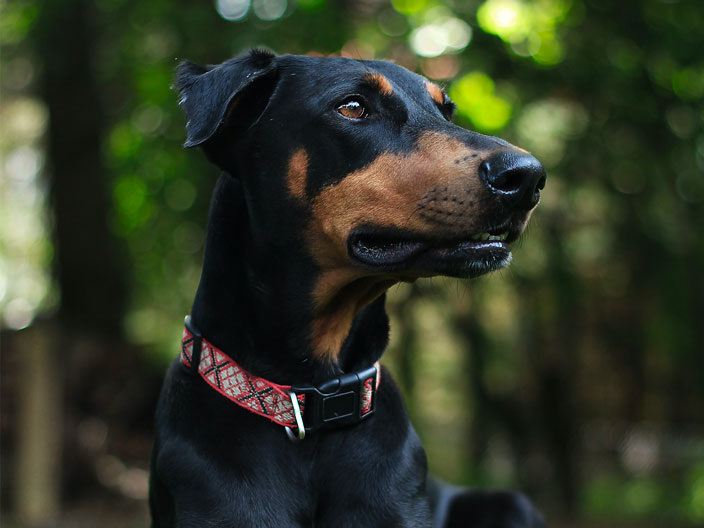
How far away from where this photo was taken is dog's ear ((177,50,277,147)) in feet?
8.33

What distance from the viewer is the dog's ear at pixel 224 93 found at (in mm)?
2539

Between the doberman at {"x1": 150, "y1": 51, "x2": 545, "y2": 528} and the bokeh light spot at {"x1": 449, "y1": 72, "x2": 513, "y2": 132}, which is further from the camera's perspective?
the bokeh light spot at {"x1": 449, "y1": 72, "x2": 513, "y2": 132}

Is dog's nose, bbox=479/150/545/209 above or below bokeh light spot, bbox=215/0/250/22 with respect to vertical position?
above

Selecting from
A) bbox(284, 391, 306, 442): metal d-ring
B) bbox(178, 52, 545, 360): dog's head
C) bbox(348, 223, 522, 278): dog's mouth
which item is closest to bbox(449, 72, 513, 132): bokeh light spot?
bbox(178, 52, 545, 360): dog's head

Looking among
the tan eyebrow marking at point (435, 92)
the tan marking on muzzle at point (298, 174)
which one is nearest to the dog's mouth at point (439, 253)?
the tan marking on muzzle at point (298, 174)

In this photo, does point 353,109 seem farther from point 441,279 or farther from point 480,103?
point 441,279

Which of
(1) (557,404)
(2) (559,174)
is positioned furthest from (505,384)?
(2) (559,174)

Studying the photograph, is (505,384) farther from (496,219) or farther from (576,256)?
(496,219)

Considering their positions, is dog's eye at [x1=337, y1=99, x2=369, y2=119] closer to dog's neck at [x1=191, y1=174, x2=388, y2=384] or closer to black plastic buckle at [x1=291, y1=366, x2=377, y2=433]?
dog's neck at [x1=191, y1=174, x2=388, y2=384]

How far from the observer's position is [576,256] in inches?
305

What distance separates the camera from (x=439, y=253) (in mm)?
2434

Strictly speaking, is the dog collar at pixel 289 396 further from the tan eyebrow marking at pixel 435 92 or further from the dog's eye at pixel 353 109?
the tan eyebrow marking at pixel 435 92

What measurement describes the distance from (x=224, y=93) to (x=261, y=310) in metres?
0.72

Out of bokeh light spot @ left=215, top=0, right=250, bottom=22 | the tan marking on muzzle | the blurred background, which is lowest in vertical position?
the blurred background
